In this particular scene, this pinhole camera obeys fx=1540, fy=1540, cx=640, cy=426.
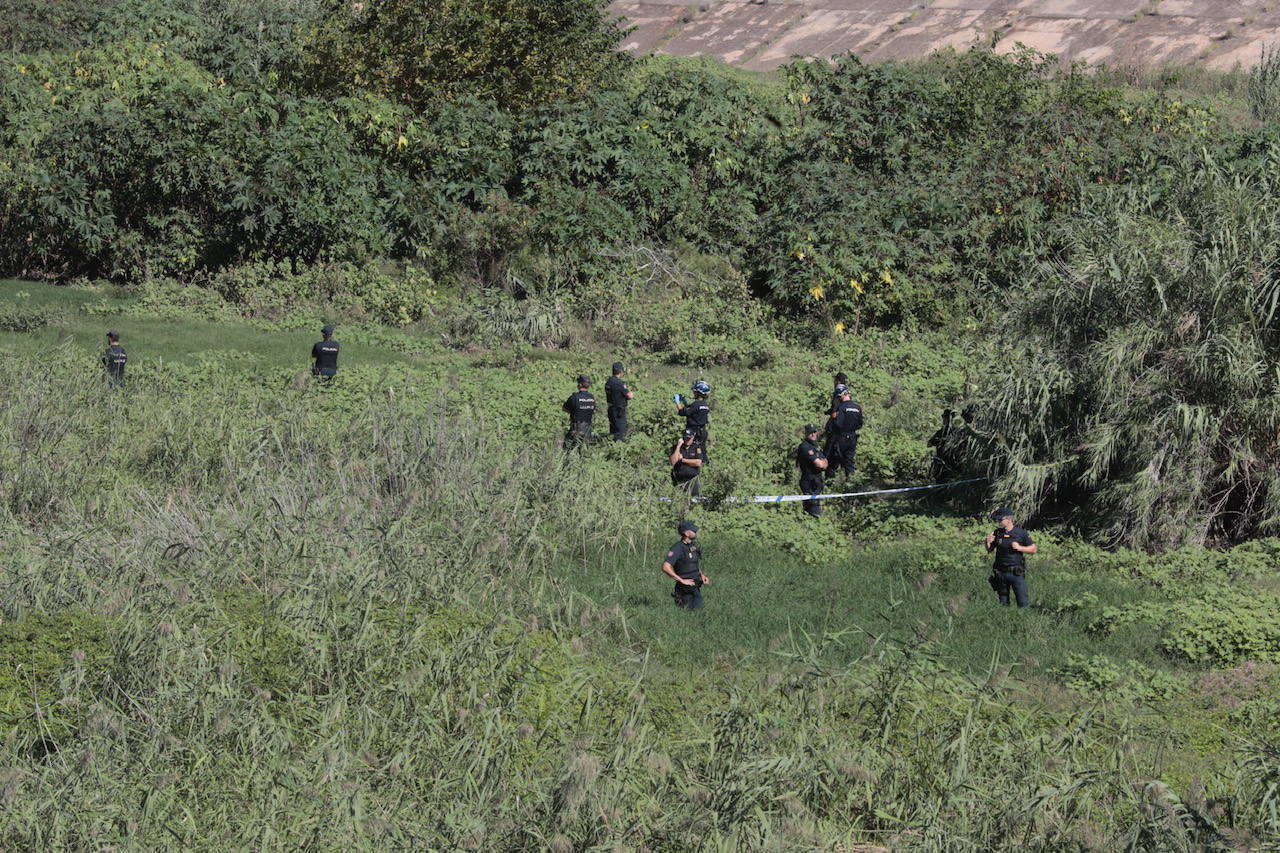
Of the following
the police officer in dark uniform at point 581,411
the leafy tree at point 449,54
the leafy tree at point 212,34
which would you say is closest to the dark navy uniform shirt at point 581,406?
the police officer in dark uniform at point 581,411

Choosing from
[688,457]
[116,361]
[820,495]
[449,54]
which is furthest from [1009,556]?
[449,54]

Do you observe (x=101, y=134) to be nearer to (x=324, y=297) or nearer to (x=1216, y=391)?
(x=324, y=297)

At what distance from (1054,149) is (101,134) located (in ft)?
62.3

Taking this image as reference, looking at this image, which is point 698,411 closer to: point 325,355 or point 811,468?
point 811,468

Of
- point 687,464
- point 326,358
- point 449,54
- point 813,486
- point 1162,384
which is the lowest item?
point 813,486

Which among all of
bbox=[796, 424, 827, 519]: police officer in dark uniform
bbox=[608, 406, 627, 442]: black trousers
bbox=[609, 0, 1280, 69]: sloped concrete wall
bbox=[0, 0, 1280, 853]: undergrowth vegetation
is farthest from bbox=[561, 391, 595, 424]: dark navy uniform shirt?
bbox=[609, 0, 1280, 69]: sloped concrete wall

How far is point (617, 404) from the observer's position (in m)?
20.0

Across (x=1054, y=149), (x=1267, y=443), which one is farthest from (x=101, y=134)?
(x=1267, y=443)

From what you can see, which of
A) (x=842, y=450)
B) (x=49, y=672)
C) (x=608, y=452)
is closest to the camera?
(x=49, y=672)

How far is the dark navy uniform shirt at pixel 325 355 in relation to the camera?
22156mm

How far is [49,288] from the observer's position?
31.2 metres

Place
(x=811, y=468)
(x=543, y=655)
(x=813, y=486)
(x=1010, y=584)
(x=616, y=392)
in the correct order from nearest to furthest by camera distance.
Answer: (x=543, y=655) < (x=1010, y=584) < (x=811, y=468) < (x=813, y=486) < (x=616, y=392)

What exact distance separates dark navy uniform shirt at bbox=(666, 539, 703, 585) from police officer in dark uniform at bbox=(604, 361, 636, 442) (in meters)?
6.12

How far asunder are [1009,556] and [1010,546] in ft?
0.35
